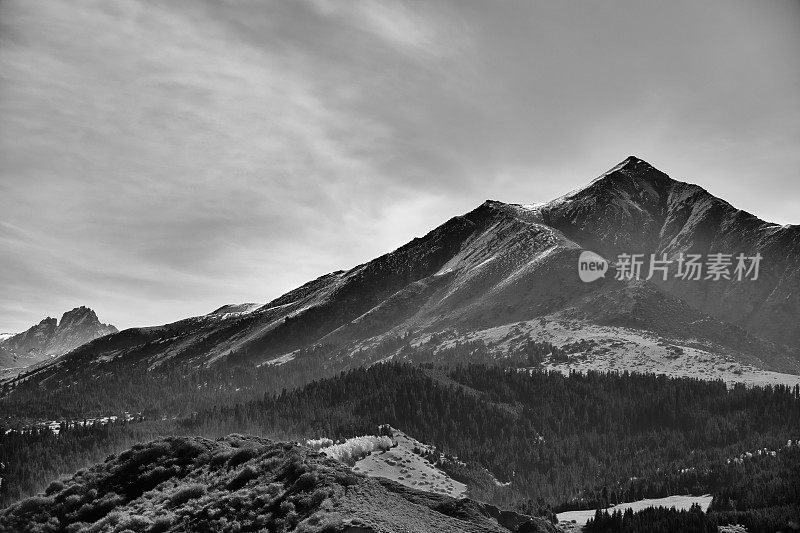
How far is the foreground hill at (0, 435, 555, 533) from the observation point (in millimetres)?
30047

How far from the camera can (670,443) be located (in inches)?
5635

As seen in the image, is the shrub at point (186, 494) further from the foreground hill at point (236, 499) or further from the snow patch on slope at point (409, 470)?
the snow patch on slope at point (409, 470)

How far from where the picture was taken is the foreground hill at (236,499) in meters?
30.0

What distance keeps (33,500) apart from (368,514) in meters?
18.7

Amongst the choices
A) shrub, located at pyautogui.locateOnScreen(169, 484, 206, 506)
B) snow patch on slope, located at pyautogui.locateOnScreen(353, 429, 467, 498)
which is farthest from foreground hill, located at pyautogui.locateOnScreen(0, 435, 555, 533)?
snow patch on slope, located at pyautogui.locateOnScreen(353, 429, 467, 498)

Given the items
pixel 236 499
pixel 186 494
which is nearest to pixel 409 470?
pixel 186 494

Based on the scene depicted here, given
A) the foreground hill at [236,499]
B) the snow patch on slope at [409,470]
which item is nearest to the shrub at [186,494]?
the foreground hill at [236,499]

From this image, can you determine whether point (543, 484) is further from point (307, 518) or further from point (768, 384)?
point (307, 518)

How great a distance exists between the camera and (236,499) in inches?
1288

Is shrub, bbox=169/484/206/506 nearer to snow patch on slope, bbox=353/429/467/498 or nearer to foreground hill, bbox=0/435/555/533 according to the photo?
foreground hill, bbox=0/435/555/533

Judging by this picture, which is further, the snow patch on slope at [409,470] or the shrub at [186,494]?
the snow patch on slope at [409,470]

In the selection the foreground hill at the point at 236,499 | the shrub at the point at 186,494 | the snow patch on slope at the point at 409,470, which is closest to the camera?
the foreground hill at the point at 236,499

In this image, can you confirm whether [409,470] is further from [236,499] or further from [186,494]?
[236,499]

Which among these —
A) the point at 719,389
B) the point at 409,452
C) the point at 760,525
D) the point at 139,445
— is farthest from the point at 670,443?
the point at 139,445
